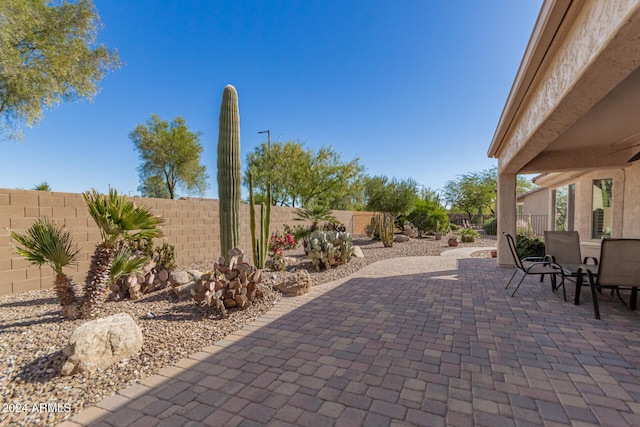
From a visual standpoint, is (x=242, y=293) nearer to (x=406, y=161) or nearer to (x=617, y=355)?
(x=617, y=355)

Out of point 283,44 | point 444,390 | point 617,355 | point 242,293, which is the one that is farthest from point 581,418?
point 283,44

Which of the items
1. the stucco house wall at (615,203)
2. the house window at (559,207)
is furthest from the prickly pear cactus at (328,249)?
the house window at (559,207)

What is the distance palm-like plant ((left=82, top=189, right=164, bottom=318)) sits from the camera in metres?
3.30

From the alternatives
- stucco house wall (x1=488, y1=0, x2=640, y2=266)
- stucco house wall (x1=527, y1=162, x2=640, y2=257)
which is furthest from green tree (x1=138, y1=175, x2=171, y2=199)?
stucco house wall (x1=527, y1=162, x2=640, y2=257)

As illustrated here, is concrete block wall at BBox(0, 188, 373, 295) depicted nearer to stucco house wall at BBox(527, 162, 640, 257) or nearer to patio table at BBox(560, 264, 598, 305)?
patio table at BBox(560, 264, 598, 305)

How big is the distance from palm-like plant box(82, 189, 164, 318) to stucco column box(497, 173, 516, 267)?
8.02 metres

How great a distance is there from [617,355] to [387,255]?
7.34 meters

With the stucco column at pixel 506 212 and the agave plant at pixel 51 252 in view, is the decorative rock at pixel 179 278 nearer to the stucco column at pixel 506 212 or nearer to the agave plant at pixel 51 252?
the agave plant at pixel 51 252

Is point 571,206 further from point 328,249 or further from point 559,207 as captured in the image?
point 328,249

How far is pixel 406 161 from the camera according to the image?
23688mm

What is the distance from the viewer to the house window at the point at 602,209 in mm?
7305

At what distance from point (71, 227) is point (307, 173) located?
16.2 metres

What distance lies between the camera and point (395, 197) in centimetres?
1675

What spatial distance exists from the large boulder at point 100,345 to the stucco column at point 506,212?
8.00 m
